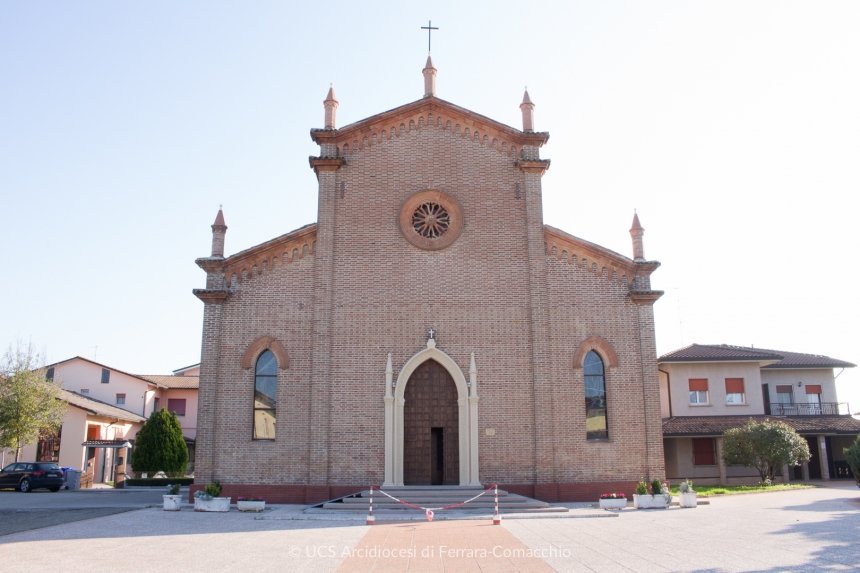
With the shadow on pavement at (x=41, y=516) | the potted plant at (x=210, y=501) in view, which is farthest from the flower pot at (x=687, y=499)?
the shadow on pavement at (x=41, y=516)

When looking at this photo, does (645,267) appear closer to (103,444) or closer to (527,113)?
(527,113)

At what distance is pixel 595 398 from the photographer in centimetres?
2103

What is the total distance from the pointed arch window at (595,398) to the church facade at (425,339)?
43mm

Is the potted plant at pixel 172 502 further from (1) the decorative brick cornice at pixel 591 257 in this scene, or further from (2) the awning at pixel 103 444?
(2) the awning at pixel 103 444

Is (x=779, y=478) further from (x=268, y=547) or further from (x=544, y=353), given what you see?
(x=268, y=547)

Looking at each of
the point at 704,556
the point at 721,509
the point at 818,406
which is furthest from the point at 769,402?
the point at 704,556

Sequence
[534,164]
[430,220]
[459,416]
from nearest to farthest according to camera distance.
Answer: [459,416] → [430,220] → [534,164]

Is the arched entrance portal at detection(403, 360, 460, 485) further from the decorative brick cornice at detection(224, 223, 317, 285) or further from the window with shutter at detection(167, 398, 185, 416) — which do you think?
the window with shutter at detection(167, 398, 185, 416)

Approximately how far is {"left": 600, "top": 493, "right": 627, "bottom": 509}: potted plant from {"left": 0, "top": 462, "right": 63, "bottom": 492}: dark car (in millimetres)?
26117

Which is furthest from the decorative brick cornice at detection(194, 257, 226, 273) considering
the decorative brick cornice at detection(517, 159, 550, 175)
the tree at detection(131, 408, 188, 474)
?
the tree at detection(131, 408, 188, 474)

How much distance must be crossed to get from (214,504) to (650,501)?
12.0 metres

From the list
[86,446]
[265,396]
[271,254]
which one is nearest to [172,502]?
[265,396]

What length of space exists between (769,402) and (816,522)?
82.8 ft

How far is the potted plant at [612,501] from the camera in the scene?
18.6 m
